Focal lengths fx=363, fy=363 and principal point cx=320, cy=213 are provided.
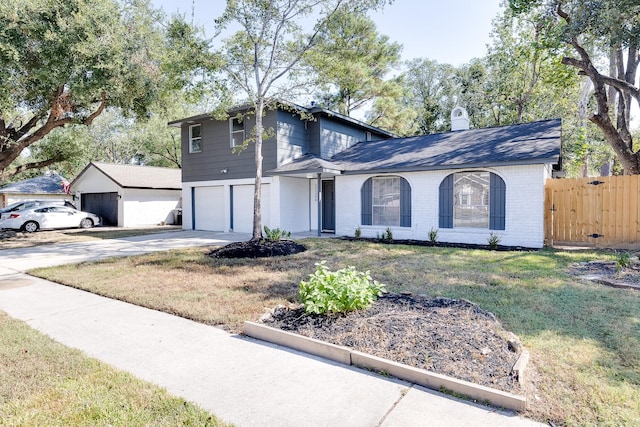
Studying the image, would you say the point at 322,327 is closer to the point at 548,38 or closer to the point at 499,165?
the point at 499,165

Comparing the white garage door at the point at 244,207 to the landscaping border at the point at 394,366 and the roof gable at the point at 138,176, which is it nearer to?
the roof gable at the point at 138,176

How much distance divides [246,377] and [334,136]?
42.9 feet

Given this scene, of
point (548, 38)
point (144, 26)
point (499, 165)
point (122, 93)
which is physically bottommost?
point (499, 165)

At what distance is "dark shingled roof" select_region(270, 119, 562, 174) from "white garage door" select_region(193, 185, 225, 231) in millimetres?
3877

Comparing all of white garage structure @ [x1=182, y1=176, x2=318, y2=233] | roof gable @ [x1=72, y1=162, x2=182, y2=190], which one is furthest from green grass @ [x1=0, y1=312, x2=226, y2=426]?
roof gable @ [x1=72, y1=162, x2=182, y2=190]

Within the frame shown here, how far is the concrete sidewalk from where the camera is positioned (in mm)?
2469

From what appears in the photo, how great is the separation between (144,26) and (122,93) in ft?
7.42

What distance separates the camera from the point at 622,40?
9188 mm

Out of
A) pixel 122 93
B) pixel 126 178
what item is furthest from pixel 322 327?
pixel 126 178

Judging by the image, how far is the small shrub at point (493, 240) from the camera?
9744 mm

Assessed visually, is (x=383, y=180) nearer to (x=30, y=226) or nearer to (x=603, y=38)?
(x=603, y=38)

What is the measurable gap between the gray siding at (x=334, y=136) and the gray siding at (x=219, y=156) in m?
2.21

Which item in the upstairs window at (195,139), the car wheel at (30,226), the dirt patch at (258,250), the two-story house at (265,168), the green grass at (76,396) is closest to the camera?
the green grass at (76,396)

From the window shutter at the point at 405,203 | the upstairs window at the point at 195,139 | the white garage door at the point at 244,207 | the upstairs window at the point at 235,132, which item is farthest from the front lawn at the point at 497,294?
the upstairs window at the point at 195,139
